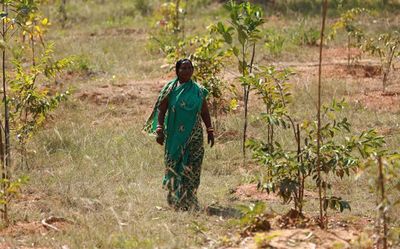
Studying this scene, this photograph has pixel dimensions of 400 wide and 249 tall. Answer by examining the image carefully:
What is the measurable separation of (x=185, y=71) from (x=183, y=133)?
1.55 feet

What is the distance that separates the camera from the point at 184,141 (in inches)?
231

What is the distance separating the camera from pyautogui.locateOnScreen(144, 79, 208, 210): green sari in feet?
19.3

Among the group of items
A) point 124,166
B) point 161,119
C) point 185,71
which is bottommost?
point 124,166

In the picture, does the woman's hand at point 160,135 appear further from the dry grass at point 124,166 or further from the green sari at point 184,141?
the dry grass at point 124,166

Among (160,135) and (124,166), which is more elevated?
(160,135)

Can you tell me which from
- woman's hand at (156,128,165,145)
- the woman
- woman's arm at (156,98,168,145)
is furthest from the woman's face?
woman's hand at (156,128,165,145)

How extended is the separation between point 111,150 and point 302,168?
312 centimetres

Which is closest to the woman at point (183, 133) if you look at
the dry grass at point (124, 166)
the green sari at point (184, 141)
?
the green sari at point (184, 141)

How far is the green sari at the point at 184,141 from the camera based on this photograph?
587 cm

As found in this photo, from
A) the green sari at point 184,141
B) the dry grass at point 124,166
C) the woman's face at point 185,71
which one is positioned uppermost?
the woman's face at point 185,71

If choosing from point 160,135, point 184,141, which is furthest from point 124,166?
point 184,141

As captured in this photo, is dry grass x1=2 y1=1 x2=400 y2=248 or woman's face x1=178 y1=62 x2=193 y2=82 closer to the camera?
dry grass x1=2 y1=1 x2=400 y2=248

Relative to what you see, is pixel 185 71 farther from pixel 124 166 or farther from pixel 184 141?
pixel 124 166

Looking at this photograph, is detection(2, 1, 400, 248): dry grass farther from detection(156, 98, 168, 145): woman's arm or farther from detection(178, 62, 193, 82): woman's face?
detection(178, 62, 193, 82): woman's face
